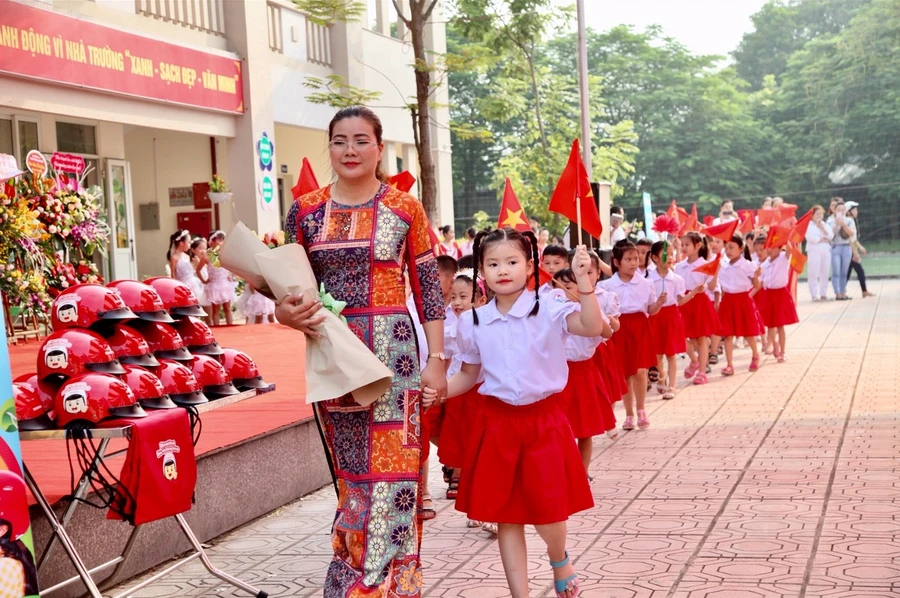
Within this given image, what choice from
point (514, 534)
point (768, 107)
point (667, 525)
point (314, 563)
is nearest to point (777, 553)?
point (667, 525)

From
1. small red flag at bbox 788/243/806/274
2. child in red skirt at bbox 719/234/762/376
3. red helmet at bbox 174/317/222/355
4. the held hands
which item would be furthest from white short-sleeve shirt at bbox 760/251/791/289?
the held hands

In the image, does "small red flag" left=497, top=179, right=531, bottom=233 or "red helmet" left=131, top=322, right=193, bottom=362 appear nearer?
"red helmet" left=131, top=322, right=193, bottom=362

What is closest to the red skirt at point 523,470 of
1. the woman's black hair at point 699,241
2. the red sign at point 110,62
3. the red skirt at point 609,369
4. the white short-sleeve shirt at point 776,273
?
the red skirt at point 609,369

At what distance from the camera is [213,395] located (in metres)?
4.87

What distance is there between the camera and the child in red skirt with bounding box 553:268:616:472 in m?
6.36

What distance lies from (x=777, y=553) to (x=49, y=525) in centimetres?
308

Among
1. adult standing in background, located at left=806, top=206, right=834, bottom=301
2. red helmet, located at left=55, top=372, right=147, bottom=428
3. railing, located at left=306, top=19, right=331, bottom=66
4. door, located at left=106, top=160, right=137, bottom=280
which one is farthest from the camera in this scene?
adult standing in background, located at left=806, top=206, right=834, bottom=301

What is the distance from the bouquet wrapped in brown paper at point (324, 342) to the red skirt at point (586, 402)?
281cm

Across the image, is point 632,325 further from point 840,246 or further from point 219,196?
point 840,246

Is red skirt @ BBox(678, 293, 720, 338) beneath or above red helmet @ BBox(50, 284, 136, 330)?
beneath

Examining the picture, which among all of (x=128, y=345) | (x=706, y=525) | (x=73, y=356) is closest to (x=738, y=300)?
(x=706, y=525)

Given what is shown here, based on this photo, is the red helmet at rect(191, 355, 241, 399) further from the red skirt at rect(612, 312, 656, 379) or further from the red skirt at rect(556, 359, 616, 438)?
the red skirt at rect(612, 312, 656, 379)

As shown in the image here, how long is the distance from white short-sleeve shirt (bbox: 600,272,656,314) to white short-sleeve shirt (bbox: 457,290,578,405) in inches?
191

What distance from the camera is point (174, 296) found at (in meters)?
4.91
